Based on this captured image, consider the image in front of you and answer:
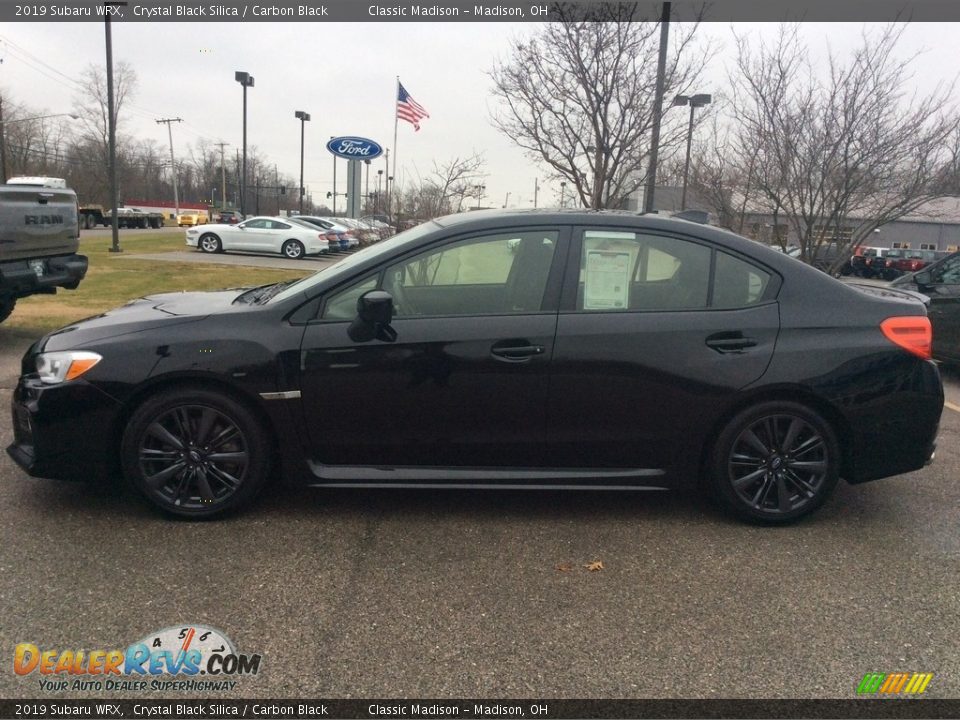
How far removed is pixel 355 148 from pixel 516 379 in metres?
26.1

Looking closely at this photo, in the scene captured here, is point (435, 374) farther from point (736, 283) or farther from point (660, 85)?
point (660, 85)

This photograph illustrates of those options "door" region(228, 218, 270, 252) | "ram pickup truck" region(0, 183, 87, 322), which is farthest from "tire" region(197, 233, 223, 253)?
"ram pickup truck" region(0, 183, 87, 322)

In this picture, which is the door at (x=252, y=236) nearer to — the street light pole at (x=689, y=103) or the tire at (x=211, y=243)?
the tire at (x=211, y=243)

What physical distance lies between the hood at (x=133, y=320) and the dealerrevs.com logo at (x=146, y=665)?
62.4 inches

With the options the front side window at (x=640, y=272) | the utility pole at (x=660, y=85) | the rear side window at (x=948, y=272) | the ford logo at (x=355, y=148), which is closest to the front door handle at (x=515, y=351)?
the front side window at (x=640, y=272)

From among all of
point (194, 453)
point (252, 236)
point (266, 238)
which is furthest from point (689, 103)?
point (252, 236)

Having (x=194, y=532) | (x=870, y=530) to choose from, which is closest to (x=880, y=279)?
(x=870, y=530)

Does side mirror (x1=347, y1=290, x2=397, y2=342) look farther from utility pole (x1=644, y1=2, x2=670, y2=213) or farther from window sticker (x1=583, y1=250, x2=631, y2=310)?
utility pole (x1=644, y1=2, x2=670, y2=213)

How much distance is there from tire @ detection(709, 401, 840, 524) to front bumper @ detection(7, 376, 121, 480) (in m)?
3.10

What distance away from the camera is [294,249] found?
25.2 meters

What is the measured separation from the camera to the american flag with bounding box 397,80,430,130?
21312mm

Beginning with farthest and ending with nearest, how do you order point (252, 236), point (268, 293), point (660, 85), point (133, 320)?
point (252, 236) → point (660, 85) → point (268, 293) → point (133, 320)

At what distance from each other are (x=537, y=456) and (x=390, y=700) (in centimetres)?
158

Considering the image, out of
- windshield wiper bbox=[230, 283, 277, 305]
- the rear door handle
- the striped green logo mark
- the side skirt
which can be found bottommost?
the striped green logo mark
